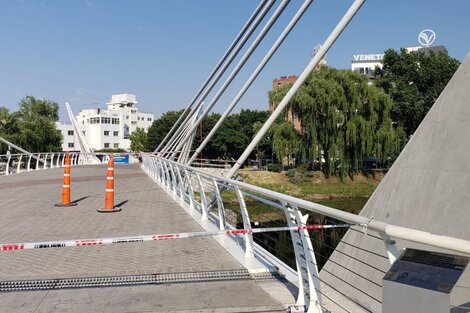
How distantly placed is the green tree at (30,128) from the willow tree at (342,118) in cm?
3018

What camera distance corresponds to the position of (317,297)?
3998mm

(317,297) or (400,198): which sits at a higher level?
(400,198)

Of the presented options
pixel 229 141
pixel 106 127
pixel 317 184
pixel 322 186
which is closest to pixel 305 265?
pixel 322 186

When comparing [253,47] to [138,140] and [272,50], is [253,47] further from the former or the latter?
[138,140]

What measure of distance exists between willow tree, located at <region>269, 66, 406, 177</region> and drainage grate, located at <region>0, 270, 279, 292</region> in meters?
39.3

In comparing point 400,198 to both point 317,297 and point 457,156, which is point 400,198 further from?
point 317,297

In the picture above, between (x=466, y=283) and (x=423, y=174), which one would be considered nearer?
(x=466, y=283)

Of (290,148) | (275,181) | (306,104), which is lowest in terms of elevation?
(275,181)

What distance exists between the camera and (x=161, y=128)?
268 feet

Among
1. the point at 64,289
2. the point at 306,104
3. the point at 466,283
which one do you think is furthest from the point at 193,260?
the point at 306,104

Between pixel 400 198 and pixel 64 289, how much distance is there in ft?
17.0

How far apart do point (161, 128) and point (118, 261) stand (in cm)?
7642

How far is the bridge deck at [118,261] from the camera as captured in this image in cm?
446

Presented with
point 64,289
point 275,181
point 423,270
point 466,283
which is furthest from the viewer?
point 275,181
